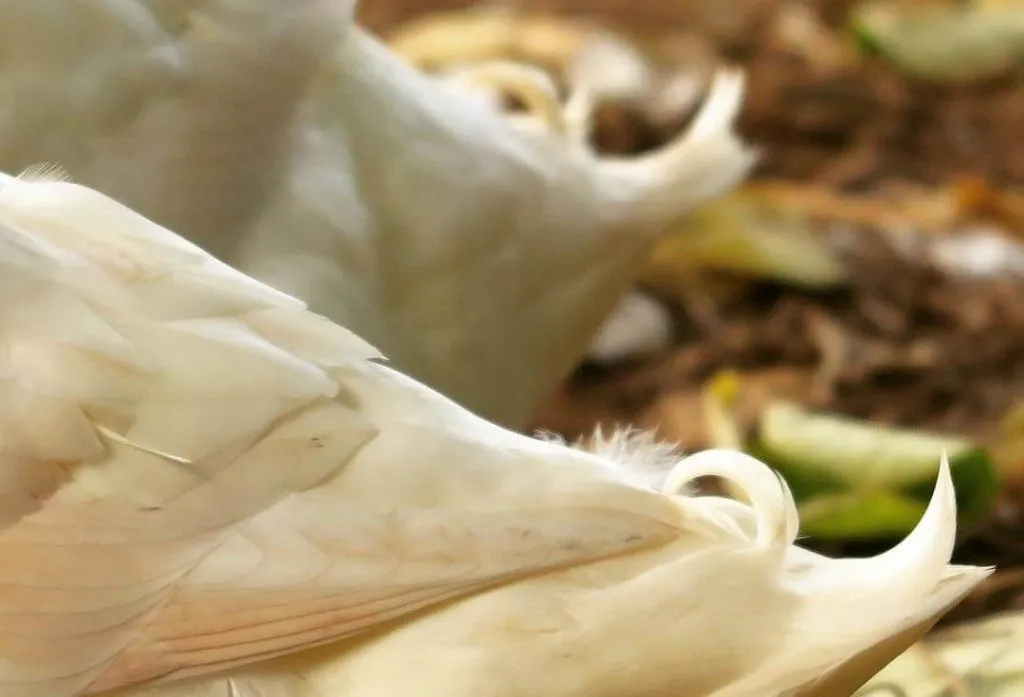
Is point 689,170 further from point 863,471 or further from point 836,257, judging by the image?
point 836,257

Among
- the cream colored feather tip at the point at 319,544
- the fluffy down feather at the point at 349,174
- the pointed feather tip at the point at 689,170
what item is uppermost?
the pointed feather tip at the point at 689,170

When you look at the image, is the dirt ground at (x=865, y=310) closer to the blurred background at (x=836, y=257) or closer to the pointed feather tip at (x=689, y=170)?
the blurred background at (x=836, y=257)

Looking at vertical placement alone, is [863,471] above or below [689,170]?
below

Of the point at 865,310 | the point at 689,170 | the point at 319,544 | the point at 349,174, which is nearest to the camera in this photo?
the point at 319,544

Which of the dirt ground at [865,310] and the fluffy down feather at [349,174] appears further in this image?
the dirt ground at [865,310]

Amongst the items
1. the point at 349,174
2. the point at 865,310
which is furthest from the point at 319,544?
the point at 865,310

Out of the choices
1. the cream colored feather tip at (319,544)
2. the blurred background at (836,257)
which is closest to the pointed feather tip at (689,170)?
the blurred background at (836,257)

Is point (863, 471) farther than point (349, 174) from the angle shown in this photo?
Yes

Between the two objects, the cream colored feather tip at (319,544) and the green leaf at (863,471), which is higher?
the green leaf at (863,471)
